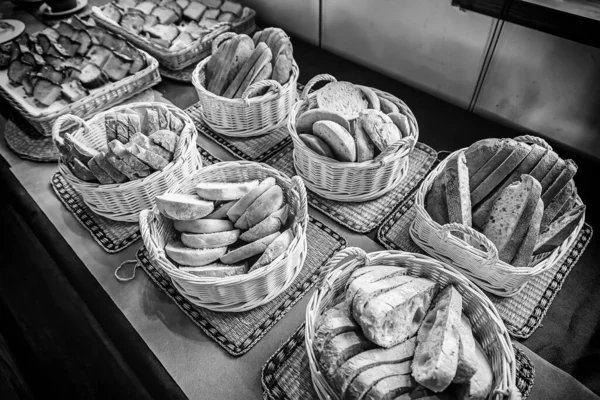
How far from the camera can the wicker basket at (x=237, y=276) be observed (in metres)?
1.08

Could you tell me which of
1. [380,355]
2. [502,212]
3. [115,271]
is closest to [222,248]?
[115,271]

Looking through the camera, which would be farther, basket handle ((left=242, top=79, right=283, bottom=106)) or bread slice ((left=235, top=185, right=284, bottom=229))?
basket handle ((left=242, top=79, right=283, bottom=106))

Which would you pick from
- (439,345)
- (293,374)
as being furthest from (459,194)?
(293,374)

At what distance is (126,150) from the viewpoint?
4.26 ft

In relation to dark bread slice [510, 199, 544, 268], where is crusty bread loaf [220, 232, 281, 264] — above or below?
below

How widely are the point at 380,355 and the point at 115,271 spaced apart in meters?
0.94

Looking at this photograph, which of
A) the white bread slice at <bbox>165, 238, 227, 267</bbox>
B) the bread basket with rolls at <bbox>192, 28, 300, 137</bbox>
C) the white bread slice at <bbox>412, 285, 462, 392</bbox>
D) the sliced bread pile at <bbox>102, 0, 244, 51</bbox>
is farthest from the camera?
the sliced bread pile at <bbox>102, 0, 244, 51</bbox>

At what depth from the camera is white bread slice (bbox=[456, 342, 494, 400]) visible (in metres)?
0.84

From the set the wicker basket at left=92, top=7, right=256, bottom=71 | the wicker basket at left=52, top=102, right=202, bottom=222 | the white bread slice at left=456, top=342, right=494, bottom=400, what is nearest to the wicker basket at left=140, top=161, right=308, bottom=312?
the wicker basket at left=52, top=102, right=202, bottom=222

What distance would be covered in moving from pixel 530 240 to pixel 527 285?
0.23m

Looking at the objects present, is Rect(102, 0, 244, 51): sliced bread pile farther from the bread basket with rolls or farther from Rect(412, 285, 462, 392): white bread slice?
Rect(412, 285, 462, 392): white bread slice

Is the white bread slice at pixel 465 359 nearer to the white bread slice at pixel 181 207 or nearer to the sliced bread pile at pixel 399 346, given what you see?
the sliced bread pile at pixel 399 346

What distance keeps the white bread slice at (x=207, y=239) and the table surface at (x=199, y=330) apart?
243 mm

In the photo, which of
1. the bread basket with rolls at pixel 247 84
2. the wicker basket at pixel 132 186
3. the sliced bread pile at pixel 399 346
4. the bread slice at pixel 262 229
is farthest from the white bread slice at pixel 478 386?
the bread basket with rolls at pixel 247 84
